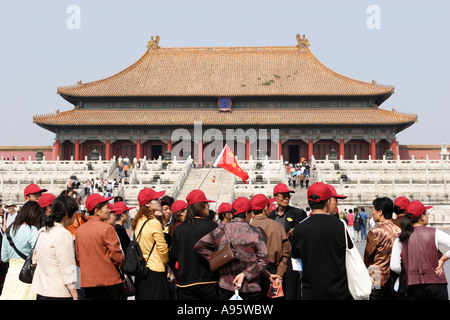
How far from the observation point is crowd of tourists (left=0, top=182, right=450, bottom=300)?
554 cm

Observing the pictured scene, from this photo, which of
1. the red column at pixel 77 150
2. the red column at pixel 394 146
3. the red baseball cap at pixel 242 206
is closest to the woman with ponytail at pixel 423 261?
the red baseball cap at pixel 242 206

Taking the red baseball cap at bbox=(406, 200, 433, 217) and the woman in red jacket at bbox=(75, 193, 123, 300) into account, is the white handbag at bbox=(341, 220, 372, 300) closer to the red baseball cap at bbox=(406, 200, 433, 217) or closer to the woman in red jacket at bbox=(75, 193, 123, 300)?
the red baseball cap at bbox=(406, 200, 433, 217)

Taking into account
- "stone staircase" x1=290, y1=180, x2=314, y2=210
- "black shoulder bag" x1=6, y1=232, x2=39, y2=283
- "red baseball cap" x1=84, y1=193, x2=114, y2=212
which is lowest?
"stone staircase" x1=290, y1=180, x2=314, y2=210

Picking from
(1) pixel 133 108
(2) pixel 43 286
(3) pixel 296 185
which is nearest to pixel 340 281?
(2) pixel 43 286

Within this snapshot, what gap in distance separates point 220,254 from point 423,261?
216cm

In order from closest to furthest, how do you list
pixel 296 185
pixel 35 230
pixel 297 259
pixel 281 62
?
1. pixel 297 259
2. pixel 35 230
3. pixel 296 185
4. pixel 281 62

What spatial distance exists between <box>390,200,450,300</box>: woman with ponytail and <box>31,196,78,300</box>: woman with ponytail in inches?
139

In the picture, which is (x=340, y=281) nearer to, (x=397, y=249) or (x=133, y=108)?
(x=397, y=249)

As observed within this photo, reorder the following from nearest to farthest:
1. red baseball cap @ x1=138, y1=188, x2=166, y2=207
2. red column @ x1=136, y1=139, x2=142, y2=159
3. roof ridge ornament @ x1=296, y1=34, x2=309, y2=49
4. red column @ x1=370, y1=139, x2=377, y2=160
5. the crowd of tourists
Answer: the crowd of tourists
red baseball cap @ x1=138, y1=188, x2=166, y2=207
red column @ x1=370, y1=139, x2=377, y2=160
red column @ x1=136, y1=139, x2=142, y2=159
roof ridge ornament @ x1=296, y1=34, x2=309, y2=49

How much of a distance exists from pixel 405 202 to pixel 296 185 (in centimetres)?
2172

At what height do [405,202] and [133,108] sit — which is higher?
[133,108]

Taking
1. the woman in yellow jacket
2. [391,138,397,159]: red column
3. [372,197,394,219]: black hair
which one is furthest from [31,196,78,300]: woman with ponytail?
[391,138,397,159]: red column
